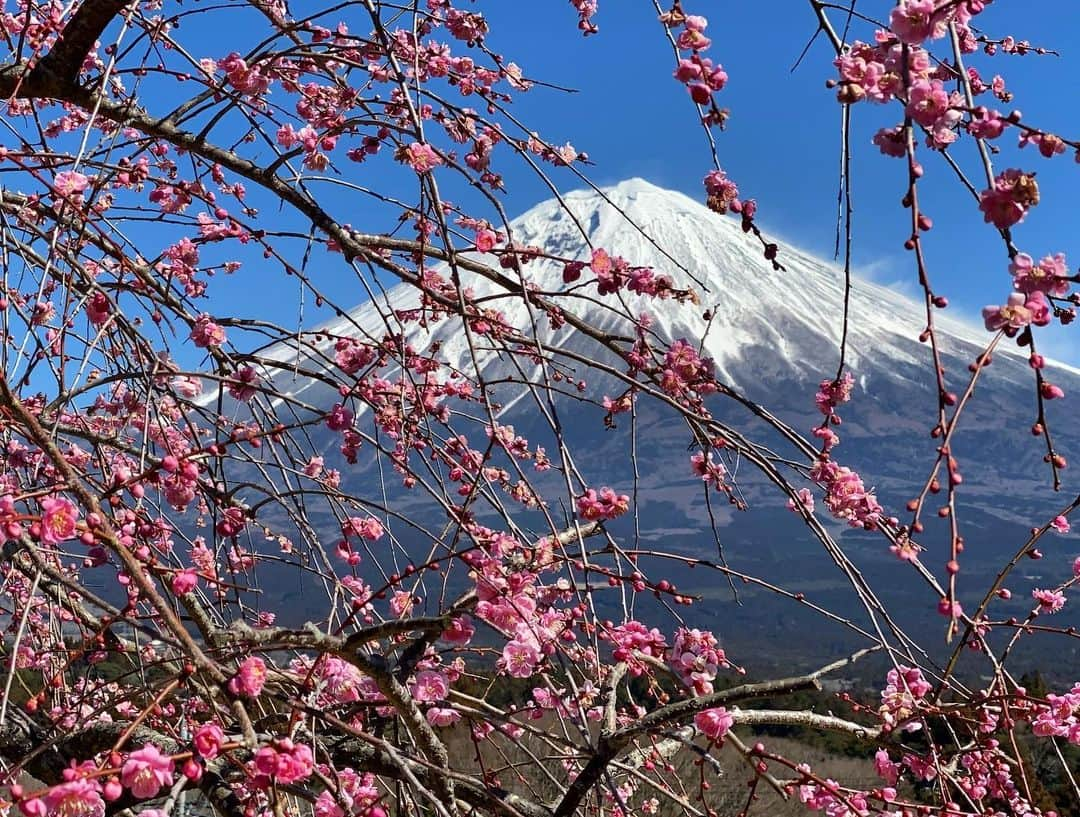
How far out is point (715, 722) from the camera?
4.98ft

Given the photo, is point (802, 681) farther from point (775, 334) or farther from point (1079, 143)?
point (775, 334)

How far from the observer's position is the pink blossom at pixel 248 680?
3.97ft

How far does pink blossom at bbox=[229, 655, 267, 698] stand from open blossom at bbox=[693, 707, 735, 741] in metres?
0.69

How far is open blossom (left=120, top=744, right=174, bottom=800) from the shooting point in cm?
97

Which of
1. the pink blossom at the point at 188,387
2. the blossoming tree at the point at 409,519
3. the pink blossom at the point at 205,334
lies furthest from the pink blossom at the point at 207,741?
the pink blossom at the point at 188,387

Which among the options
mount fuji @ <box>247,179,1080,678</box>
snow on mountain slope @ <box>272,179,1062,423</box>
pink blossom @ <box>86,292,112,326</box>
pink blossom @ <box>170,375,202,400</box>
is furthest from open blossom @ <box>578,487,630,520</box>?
snow on mountain slope @ <box>272,179,1062,423</box>

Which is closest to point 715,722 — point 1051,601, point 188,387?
point 1051,601

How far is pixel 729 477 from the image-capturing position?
7.18ft

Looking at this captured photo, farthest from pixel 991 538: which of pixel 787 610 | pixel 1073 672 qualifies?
pixel 1073 672

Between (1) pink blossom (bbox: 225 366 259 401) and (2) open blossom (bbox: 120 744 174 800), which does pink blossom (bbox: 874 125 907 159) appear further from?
(1) pink blossom (bbox: 225 366 259 401)

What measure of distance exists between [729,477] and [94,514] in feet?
4.73

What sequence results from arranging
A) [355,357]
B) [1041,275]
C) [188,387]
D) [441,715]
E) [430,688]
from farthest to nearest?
[188,387]
[355,357]
[441,715]
[430,688]
[1041,275]

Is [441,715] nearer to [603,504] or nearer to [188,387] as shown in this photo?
[603,504]

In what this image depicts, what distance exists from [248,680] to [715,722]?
0.72 m
